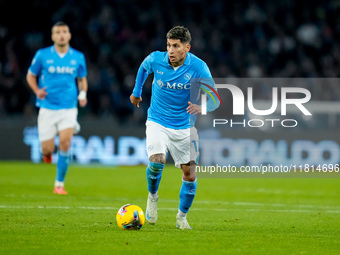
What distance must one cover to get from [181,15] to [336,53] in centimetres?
553

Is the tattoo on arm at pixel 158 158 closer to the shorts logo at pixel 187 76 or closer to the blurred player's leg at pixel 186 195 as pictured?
the blurred player's leg at pixel 186 195

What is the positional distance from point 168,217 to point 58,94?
12.3ft

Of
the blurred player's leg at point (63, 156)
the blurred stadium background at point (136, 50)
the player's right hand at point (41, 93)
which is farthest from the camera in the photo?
the blurred stadium background at point (136, 50)

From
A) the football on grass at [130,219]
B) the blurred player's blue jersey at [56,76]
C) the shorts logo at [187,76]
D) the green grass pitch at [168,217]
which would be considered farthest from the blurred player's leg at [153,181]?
the blurred player's blue jersey at [56,76]

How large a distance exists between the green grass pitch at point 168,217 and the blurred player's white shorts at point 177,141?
0.83 metres

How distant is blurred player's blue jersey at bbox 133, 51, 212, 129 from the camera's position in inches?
309

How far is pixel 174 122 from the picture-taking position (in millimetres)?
7961

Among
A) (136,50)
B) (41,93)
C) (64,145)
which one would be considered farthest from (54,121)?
(136,50)

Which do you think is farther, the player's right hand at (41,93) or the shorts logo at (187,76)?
the player's right hand at (41,93)

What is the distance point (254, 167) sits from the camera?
1802 centimetres

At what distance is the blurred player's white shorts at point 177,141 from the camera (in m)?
7.83

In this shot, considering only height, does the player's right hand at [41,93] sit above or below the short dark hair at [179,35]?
below

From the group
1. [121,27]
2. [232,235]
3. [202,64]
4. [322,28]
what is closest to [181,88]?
[202,64]

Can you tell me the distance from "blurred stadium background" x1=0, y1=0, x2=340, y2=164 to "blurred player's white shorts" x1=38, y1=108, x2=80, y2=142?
22.5 feet
